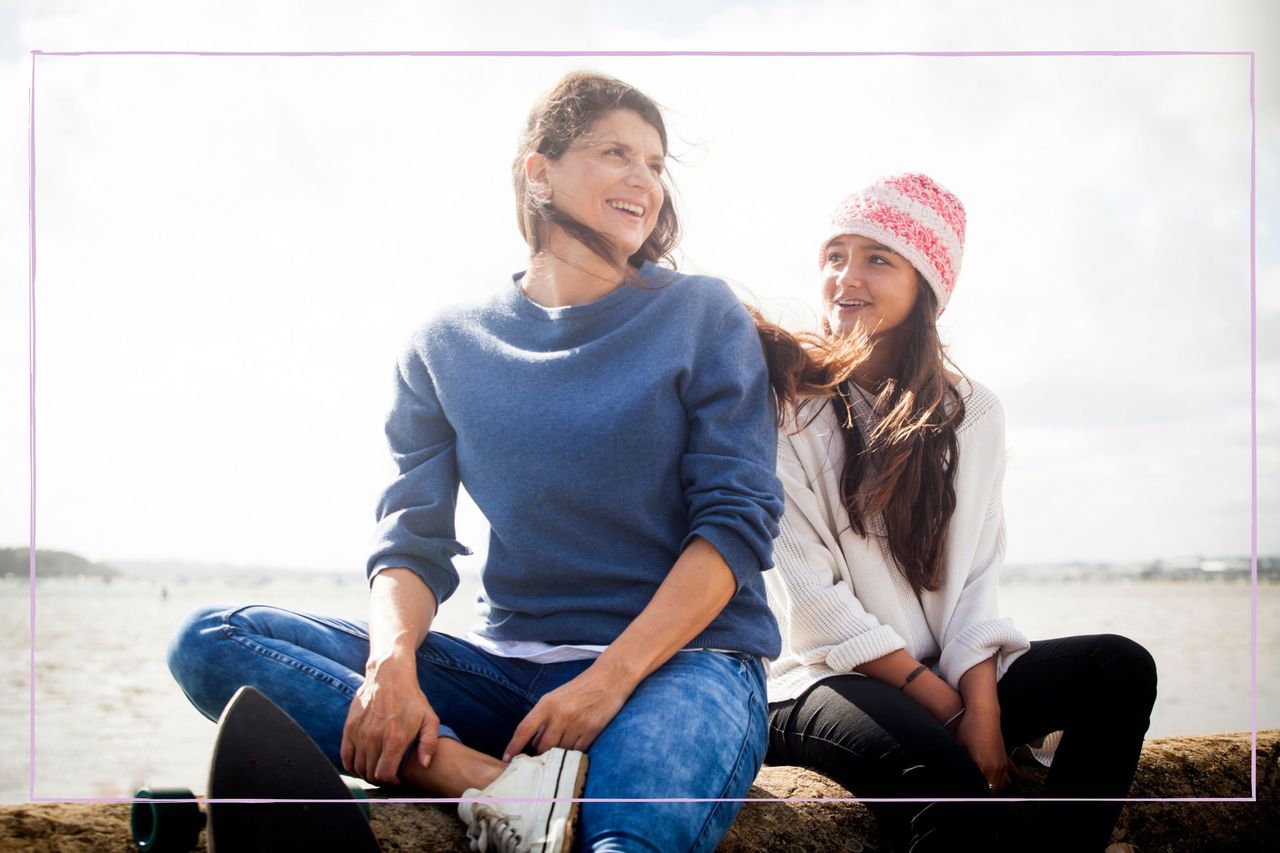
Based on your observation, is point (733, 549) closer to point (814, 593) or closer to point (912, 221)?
point (814, 593)

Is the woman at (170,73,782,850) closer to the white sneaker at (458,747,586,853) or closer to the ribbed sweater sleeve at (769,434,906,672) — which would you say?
the white sneaker at (458,747,586,853)

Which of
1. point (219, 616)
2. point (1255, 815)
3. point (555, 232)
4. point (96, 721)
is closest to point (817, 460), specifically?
point (555, 232)

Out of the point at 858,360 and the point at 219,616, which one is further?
the point at 858,360

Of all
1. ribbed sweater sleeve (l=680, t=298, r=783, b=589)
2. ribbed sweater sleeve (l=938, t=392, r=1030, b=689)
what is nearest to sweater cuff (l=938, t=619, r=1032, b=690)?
ribbed sweater sleeve (l=938, t=392, r=1030, b=689)

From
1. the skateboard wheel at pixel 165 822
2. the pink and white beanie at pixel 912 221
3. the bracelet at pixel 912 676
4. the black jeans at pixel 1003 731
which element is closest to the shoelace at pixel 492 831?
the skateboard wheel at pixel 165 822

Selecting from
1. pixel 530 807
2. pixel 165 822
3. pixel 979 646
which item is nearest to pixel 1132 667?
pixel 979 646

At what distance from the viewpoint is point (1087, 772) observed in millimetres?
1999

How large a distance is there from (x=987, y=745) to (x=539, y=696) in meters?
0.88

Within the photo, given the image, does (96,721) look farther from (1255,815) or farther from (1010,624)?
(1255,815)

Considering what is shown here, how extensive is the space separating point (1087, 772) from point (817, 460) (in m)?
0.78

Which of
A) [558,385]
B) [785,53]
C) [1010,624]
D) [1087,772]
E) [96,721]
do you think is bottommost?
[96,721]

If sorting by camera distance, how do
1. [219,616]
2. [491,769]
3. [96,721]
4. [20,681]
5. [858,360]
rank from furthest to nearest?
[96,721]
[20,681]
[858,360]
[219,616]
[491,769]

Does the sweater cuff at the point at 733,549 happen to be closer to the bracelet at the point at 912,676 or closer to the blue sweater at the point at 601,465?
the blue sweater at the point at 601,465

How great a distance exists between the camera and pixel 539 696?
183 centimetres
